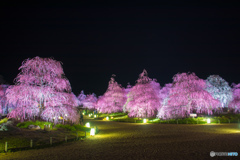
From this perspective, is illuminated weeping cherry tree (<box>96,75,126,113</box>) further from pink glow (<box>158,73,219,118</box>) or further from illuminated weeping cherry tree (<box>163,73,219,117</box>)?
illuminated weeping cherry tree (<box>163,73,219,117</box>)

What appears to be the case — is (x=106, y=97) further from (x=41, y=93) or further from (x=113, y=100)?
(x=41, y=93)

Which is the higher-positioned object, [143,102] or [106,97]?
[106,97]

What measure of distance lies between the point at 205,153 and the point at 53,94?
16.1 m

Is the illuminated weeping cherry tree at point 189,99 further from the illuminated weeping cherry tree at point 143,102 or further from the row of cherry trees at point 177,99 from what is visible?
the illuminated weeping cherry tree at point 143,102

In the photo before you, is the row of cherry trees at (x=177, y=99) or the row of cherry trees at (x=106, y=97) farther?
the row of cherry trees at (x=177, y=99)

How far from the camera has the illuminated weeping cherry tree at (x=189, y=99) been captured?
A: 33.8 metres

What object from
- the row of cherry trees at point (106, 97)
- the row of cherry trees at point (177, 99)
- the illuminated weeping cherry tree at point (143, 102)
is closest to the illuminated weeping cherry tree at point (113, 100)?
the row of cherry trees at point (106, 97)

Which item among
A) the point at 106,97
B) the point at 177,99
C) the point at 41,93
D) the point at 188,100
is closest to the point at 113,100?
the point at 106,97

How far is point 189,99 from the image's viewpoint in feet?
114

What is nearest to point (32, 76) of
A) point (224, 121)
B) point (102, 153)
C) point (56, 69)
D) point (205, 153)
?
point (56, 69)

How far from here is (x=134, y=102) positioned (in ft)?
136

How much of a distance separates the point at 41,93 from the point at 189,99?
24145 millimetres

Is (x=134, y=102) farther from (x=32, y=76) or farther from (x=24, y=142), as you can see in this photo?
(x=24, y=142)

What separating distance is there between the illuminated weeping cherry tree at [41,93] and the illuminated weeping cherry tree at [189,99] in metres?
19.0
